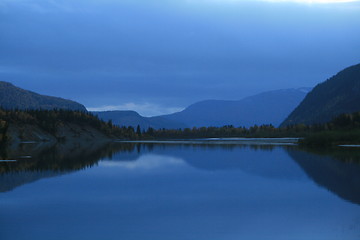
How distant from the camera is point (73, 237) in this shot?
50.4 feet

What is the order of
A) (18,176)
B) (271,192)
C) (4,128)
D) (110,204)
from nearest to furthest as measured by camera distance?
(110,204)
(271,192)
(18,176)
(4,128)

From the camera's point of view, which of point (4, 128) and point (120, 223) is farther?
point (4, 128)

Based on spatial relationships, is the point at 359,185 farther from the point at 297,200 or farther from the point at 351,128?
the point at 351,128

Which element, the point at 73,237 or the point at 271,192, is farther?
the point at 271,192

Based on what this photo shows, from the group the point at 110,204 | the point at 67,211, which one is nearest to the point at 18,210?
the point at 67,211

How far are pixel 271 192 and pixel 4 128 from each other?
62518 mm

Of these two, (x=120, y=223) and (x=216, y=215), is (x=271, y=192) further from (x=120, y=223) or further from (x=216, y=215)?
(x=120, y=223)

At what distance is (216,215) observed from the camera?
1920 centimetres

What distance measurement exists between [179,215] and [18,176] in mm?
18120

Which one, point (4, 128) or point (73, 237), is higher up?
point (4, 128)

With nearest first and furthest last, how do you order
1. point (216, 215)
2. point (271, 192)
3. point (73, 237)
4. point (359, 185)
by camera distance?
point (73, 237), point (216, 215), point (271, 192), point (359, 185)

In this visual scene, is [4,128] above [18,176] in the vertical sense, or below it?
above

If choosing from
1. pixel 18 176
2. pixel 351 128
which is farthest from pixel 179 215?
pixel 351 128

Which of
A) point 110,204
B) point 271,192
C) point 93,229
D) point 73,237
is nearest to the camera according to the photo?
point 73,237
